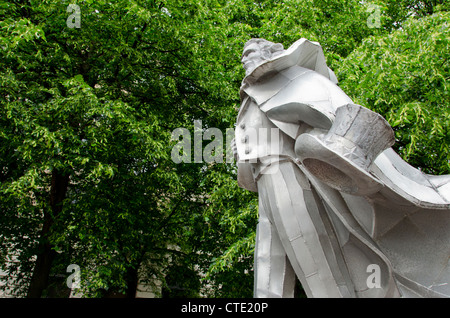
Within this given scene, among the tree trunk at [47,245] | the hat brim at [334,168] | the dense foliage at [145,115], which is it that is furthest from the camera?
the tree trunk at [47,245]

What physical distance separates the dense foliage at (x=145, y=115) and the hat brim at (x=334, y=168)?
17.9ft

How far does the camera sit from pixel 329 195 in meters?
3.38

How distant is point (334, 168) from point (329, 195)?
583mm

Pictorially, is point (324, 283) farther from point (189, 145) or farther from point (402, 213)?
point (189, 145)

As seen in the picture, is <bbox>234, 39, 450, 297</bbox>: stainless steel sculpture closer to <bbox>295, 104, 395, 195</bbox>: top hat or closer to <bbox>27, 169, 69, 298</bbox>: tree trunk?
<bbox>295, 104, 395, 195</bbox>: top hat

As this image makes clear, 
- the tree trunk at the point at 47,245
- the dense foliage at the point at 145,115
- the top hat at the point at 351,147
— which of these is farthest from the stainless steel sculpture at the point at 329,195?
the tree trunk at the point at 47,245

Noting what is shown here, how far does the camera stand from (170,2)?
10.5 m

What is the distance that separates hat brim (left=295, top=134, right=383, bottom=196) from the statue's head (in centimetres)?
118

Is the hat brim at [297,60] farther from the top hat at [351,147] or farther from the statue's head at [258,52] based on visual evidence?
the top hat at [351,147]

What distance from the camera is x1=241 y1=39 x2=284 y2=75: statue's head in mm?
3793

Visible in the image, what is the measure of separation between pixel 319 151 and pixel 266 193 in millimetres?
948

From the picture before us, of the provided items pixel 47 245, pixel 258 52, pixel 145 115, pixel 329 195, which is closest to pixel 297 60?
pixel 258 52

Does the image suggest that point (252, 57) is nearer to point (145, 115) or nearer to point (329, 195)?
point (329, 195)

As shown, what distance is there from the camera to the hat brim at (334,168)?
2.65 m
